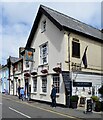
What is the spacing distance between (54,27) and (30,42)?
18.5ft

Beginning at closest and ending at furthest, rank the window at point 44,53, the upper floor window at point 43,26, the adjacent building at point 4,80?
1. the window at point 44,53
2. the upper floor window at point 43,26
3. the adjacent building at point 4,80

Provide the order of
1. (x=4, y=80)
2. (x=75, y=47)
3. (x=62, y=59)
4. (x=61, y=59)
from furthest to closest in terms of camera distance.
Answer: (x=4, y=80) < (x=75, y=47) < (x=61, y=59) < (x=62, y=59)

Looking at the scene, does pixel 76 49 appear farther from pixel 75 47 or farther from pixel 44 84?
pixel 44 84

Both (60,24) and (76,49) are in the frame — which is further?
(76,49)

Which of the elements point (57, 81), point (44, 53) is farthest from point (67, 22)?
point (57, 81)

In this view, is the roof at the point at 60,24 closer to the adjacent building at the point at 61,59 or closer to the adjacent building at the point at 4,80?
the adjacent building at the point at 61,59

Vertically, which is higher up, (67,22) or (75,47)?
(67,22)

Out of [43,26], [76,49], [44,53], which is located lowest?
[44,53]

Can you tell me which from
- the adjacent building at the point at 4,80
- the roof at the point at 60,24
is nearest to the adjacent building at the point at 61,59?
the roof at the point at 60,24

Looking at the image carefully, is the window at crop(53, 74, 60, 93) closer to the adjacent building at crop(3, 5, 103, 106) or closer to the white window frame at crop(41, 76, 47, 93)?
the adjacent building at crop(3, 5, 103, 106)

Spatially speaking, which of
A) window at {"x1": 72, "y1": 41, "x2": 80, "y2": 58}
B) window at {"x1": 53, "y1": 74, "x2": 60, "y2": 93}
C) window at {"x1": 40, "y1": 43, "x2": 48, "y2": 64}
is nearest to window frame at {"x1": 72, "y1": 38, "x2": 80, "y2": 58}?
window at {"x1": 72, "y1": 41, "x2": 80, "y2": 58}

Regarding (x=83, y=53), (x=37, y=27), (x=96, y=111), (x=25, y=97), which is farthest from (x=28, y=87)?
(x=96, y=111)

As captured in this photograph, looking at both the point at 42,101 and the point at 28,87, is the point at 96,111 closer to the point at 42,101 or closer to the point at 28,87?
the point at 42,101

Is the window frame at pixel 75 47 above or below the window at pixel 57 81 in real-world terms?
above
